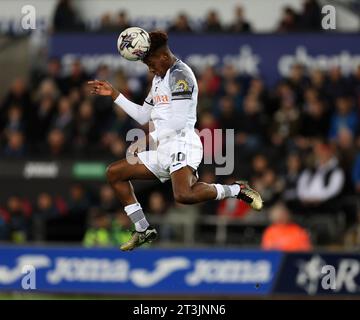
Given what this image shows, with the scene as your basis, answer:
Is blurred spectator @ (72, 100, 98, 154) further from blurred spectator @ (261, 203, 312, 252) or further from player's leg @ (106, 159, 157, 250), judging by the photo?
player's leg @ (106, 159, 157, 250)

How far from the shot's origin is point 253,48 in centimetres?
A: 2311

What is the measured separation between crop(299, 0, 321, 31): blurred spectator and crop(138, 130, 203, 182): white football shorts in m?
10.5

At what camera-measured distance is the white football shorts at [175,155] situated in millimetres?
13234

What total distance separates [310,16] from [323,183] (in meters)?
4.70

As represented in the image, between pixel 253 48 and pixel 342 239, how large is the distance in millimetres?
4845

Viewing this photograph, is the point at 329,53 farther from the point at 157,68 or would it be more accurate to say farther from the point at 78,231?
the point at 157,68

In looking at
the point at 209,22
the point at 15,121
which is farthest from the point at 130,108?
the point at 209,22

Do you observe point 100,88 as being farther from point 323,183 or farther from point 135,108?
point 323,183

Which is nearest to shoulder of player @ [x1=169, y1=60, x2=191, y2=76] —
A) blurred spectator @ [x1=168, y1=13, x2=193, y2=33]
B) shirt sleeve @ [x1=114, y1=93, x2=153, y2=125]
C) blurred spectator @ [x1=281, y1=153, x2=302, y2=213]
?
shirt sleeve @ [x1=114, y1=93, x2=153, y2=125]

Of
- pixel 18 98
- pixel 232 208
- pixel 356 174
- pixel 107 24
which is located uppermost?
pixel 107 24

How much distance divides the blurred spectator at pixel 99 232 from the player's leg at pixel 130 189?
6.41 metres

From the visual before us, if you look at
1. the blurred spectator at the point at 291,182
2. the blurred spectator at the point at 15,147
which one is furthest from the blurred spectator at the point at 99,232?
the blurred spectator at the point at 291,182

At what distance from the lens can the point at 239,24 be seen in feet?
77.4
